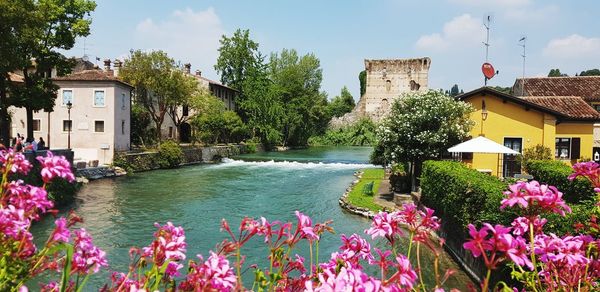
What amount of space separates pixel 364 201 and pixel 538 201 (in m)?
18.3

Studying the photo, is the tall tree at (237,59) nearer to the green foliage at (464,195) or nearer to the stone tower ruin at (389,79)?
the stone tower ruin at (389,79)

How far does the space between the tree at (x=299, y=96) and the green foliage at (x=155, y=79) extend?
76.7ft

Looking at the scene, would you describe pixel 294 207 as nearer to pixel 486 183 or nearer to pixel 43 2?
pixel 486 183

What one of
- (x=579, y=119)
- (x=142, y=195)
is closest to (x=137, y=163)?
(x=142, y=195)

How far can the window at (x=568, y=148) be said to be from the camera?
2289cm

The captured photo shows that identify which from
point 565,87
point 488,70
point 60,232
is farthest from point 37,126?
point 565,87

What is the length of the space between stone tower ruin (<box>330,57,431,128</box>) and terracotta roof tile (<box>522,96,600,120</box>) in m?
54.7

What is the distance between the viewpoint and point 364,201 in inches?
812

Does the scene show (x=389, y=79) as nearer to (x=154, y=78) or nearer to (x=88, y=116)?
(x=154, y=78)

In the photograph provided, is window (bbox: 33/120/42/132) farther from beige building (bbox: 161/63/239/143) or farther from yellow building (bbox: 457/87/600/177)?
yellow building (bbox: 457/87/600/177)

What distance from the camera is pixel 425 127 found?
20141 mm

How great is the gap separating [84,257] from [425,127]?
18722mm

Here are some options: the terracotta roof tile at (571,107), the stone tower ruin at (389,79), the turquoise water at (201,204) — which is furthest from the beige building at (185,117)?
the terracotta roof tile at (571,107)

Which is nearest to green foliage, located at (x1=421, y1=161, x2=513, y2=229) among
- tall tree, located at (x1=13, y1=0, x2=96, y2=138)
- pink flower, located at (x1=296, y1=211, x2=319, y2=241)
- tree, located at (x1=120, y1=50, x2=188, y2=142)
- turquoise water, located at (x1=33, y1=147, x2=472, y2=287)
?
turquoise water, located at (x1=33, y1=147, x2=472, y2=287)
